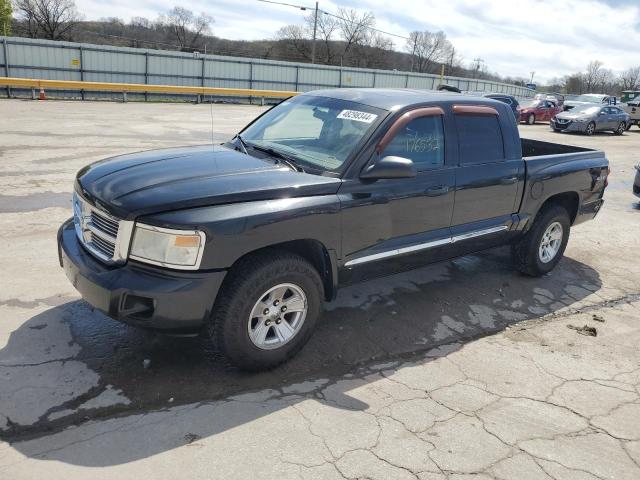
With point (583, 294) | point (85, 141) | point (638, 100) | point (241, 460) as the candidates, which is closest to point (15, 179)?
point (85, 141)

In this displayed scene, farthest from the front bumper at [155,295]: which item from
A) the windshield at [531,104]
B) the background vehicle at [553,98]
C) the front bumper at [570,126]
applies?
the background vehicle at [553,98]

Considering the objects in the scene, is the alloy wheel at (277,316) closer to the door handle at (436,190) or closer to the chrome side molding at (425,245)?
the chrome side molding at (425,245)

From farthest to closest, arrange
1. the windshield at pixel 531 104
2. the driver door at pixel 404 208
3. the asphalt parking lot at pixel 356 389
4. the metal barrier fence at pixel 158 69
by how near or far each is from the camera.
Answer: the windshield at pixel 531 104 → the metal barrier fence at pixel 158 69 → the driver door at pixel 404 208 → the asphalt parking lot at pixel 356 389

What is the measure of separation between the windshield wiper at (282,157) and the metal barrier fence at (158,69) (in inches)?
912

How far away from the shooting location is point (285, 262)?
11.3ft

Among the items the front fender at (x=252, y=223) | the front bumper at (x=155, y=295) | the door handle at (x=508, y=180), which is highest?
the door handle at (x=508, y=180)

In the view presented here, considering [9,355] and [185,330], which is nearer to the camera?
[185,330]

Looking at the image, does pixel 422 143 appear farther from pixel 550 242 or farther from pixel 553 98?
pixel 553 98

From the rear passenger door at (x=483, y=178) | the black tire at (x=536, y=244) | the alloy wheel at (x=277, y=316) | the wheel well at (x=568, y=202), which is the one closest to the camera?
the alloy wheel at (x=277, y=316)

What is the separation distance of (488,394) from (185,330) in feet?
6.76

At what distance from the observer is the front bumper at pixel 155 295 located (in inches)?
119

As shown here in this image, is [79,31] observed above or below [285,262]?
above

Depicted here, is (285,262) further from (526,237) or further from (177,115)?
(177,115)

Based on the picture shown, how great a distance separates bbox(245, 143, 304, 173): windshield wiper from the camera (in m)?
3.88
